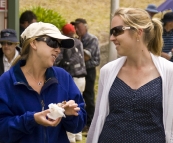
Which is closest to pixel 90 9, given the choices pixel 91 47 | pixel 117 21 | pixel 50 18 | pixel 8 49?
pixel 50 18

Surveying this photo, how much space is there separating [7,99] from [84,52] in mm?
6327

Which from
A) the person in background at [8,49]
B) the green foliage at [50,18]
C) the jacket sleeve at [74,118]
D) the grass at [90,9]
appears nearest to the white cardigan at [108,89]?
the jacket sleeve at [74,118]

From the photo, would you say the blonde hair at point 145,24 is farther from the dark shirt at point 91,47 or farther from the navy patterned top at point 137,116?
the dark shirt at point 91,47

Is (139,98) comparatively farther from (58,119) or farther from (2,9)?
(2,9)

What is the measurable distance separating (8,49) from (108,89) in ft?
11.9

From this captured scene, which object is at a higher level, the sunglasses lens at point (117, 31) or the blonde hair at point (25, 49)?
the sunglasses lens at point (117, 31)

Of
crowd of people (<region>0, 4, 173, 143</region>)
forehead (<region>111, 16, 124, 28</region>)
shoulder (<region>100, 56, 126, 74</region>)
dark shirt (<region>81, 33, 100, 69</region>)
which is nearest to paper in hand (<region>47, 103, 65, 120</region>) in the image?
crowd of people (<region>0, 4, 173, 143</region>)

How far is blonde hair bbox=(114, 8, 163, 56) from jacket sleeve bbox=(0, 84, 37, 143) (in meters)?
1.03

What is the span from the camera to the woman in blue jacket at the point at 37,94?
13.2ft

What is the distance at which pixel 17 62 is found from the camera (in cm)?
428

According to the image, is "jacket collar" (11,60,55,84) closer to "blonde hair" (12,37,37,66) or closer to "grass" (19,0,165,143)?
"blonde hair" (12,37,37,66)

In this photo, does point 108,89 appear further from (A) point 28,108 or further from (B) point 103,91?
(A) point 28,108

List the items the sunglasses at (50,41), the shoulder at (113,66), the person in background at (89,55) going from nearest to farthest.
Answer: the sunglasses at (50,41), the shoulder at (113,66), the person in background at (89,55)

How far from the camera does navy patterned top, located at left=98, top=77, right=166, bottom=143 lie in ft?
13.8
